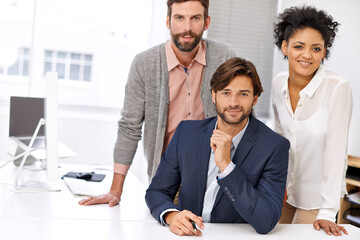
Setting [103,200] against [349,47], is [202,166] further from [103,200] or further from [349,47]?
[349,47]

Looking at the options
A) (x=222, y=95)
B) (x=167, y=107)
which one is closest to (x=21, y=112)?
(x=167, y=107)

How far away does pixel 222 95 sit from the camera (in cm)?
179

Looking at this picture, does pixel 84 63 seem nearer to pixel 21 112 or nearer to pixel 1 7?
pixel 1 7

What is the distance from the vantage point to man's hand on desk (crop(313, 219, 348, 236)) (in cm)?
167

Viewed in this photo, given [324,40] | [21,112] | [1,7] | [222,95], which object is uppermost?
[1,7]

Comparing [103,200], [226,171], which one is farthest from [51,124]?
[226,171]

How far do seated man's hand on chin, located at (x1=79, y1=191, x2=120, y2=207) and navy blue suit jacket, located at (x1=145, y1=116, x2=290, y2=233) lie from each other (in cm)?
20

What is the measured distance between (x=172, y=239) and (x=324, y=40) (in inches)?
43.7

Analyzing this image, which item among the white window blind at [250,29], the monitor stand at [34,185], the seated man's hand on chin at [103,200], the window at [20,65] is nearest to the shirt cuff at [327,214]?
the seated man's hand on chin at [103,200]

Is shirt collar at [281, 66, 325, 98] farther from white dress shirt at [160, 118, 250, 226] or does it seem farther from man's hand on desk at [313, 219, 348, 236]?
man's hand on desk at [313, 219, 348, 236]

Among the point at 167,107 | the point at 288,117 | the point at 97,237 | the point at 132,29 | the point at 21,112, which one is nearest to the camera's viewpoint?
the point at 97,237

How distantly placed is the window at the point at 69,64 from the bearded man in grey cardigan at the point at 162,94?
208 centimetres

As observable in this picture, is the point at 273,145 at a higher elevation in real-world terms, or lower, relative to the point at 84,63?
lower

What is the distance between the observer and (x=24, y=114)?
262 cm
